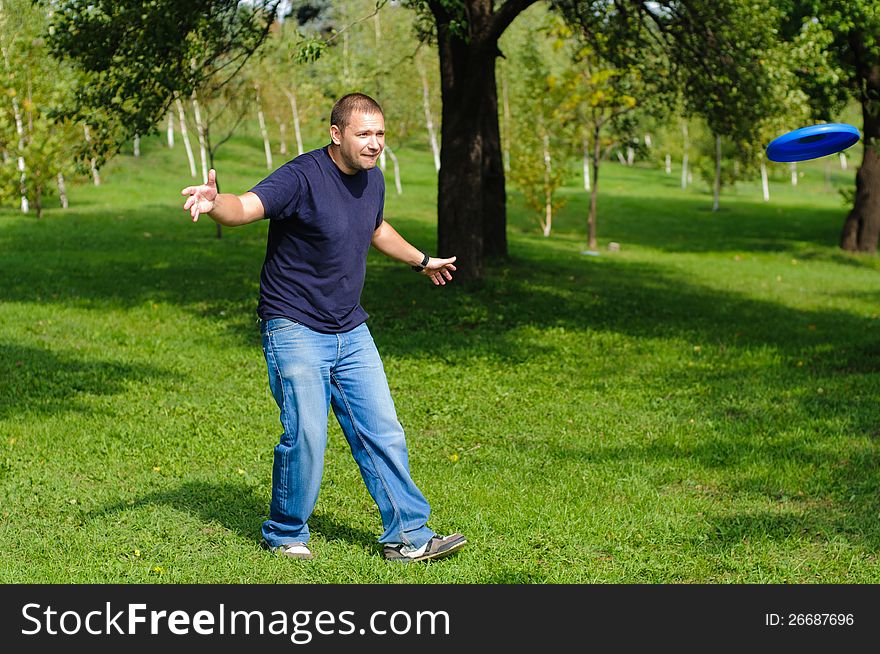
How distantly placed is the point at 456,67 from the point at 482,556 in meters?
10.1

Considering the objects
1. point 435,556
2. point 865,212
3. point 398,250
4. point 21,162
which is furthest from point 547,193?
point 435,556

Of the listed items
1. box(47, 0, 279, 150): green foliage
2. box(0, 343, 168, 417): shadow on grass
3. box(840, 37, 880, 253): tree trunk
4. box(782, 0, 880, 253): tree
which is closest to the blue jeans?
box(0, 343, 168, 417): shadow on grass

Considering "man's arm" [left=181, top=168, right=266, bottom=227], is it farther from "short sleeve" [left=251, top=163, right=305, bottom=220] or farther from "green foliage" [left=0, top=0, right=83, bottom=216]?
"green foliage" [left=0, top=0, right=83, bottom=216]

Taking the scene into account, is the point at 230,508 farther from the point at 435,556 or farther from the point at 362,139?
the point at 362,139

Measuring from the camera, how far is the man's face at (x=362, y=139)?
4770mm

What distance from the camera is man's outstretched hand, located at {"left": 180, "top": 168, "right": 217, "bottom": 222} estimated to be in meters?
4.11

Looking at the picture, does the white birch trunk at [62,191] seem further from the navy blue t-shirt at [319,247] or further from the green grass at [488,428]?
the navy blue t-shirt at [319,247]

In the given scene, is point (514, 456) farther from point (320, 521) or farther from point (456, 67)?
point (456, 67)

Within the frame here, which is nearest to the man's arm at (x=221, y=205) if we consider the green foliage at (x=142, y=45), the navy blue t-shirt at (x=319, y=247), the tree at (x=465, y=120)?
the navy blue t-shirt at (x=319, y=247)

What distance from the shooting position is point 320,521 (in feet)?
19.6

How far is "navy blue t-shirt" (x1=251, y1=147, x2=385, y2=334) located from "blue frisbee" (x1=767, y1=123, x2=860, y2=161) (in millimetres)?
2590

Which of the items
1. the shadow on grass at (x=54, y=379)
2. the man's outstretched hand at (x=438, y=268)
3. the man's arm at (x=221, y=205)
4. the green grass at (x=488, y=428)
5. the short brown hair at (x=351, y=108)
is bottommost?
the green grass at (x=488, y=428)

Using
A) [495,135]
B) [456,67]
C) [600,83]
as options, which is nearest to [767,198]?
[600,83]

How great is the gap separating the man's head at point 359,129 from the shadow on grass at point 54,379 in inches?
186
